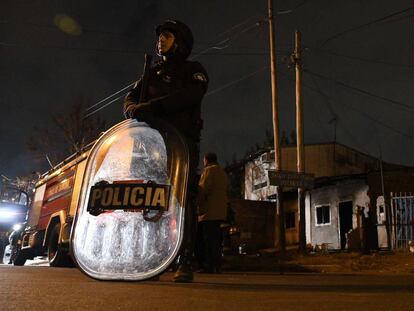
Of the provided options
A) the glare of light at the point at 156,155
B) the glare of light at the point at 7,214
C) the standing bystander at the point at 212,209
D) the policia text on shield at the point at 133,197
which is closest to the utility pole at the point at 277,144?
the standing bystander at the point at 212,209

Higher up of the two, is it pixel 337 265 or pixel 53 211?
pixel 53 211

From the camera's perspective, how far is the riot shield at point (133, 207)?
9.75 ft

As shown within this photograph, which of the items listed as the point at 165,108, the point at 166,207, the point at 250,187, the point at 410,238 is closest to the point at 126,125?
the point at 165,108

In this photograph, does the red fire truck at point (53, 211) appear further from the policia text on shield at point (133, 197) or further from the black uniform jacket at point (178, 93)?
the policia text on shield at point (133, 197)

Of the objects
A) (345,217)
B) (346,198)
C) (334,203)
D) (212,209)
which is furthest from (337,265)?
(334,203)

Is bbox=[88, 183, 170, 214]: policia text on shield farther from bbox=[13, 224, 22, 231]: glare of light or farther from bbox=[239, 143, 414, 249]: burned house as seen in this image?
bbox=[13, 224, 22, 231]: glare of light

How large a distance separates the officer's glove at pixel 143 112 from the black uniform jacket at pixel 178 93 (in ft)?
0.39

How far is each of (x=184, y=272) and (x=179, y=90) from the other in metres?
1.44

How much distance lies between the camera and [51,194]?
35.6 ft

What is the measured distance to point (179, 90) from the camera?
11.6 feet

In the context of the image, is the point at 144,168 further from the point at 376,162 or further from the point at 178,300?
the point at 376,162

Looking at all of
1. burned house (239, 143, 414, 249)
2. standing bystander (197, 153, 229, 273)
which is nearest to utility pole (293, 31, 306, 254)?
burned house (239, 143, 414, 249)

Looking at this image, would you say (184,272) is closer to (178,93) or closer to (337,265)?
(178,93)

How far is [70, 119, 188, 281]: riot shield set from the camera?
297cm
